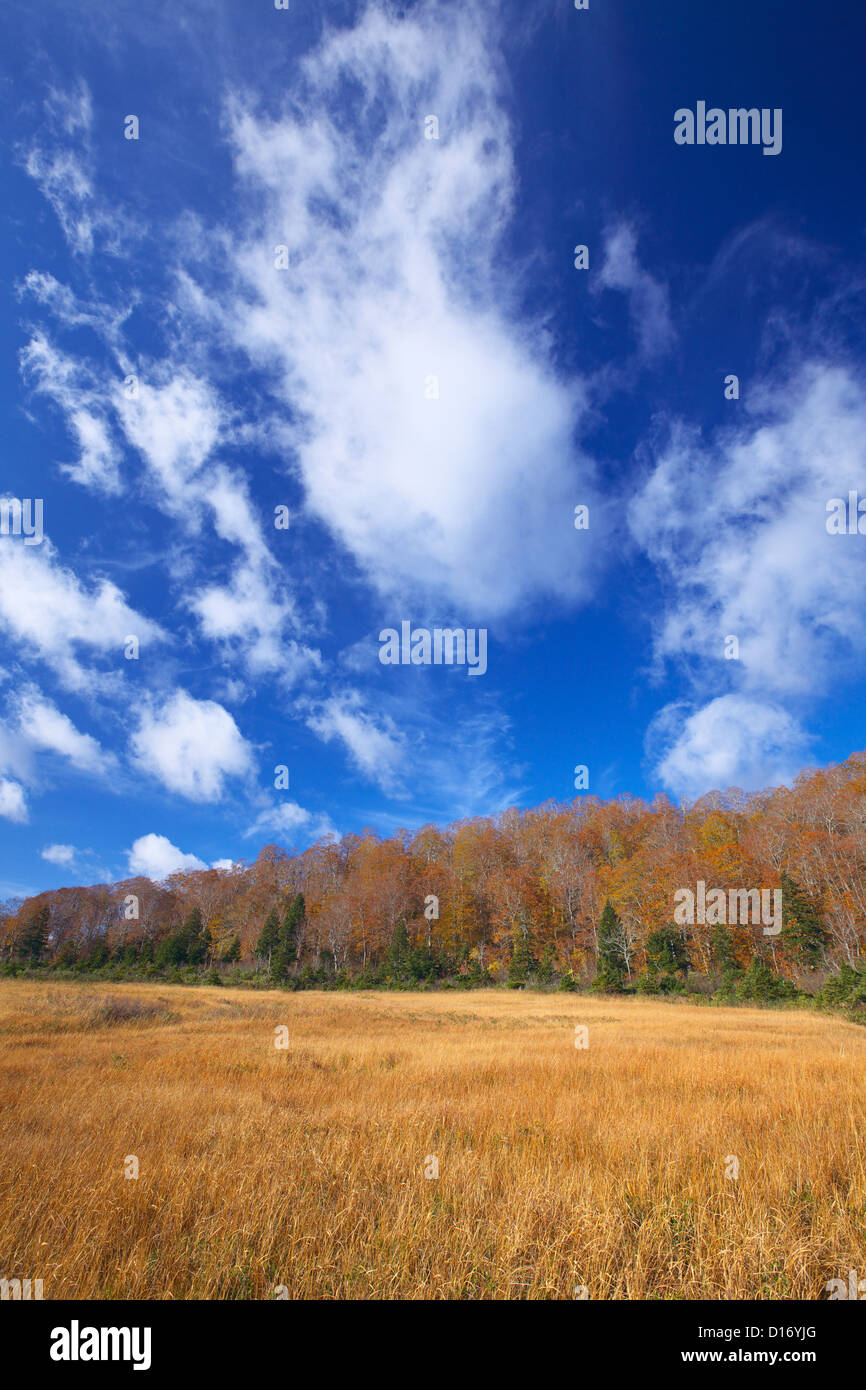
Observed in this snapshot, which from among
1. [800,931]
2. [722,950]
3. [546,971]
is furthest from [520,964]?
[800,931]

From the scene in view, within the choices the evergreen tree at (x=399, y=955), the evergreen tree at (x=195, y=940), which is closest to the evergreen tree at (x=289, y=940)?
the evergreen tree at (x=399, y=955)

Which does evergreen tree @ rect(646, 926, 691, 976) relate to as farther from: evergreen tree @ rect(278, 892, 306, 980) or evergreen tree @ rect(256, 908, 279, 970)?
evergreen tree @ rect(256, 908, 279, 970)

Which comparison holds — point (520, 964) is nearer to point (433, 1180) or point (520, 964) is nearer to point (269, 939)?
point (269, 939)

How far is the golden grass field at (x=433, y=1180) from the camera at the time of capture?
352 cm

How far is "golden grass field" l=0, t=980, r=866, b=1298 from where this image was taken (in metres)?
3.52

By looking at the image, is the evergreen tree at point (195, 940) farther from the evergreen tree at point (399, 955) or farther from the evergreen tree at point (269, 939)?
the evergreen tree at point (399, 955)

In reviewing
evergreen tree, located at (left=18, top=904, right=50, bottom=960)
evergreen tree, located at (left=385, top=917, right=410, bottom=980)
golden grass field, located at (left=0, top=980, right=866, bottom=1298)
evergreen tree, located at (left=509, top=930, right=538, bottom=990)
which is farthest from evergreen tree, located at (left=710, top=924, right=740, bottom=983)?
evergreen tree, located at (left=18, top=904, right=50, bottom=960)

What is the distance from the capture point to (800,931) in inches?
1441

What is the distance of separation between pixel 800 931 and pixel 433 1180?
43.3 m

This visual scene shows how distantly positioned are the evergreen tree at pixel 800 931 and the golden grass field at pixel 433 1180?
31.9 m

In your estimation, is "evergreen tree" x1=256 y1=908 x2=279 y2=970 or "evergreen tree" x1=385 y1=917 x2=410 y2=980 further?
"evergreen tree" x1=256 y1=908 x2=279 y2=970

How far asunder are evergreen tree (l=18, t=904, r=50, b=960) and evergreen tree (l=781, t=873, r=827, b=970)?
80181 mm

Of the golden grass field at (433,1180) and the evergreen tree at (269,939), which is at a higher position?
the golden grass field at (433,1180)
